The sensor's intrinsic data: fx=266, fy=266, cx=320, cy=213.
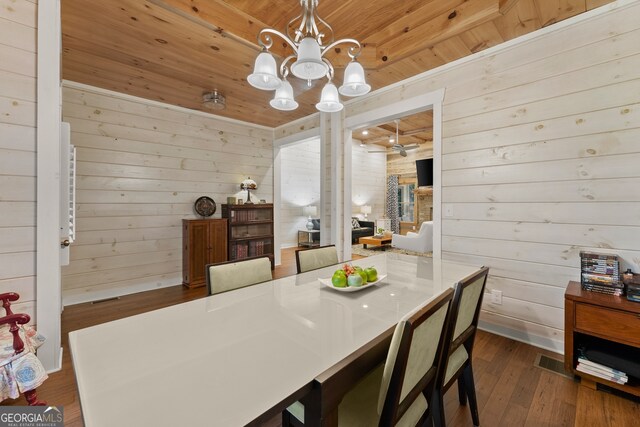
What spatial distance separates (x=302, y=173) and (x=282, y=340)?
6.95 metres

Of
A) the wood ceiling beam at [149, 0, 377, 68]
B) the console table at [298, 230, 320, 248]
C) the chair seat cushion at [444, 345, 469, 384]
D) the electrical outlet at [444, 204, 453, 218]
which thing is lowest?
the chair seat cushion at [444, 345, 469, 384]

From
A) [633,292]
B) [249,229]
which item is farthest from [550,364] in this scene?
[249,229]

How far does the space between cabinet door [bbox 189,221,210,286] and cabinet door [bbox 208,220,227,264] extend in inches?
2.4

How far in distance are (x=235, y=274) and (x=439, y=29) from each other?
2578mm

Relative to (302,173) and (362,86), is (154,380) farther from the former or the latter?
(302,173)

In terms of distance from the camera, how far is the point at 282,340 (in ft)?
3.03

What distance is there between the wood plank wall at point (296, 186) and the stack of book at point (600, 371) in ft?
19.7

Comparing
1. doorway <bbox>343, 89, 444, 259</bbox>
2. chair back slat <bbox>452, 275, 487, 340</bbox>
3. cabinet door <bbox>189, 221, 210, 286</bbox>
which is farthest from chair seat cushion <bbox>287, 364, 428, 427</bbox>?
cabinet door <bbox>189, 221, 210, 286</bbox>

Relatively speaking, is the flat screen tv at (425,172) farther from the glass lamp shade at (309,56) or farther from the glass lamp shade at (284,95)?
the glass lamp shade at (309,56)

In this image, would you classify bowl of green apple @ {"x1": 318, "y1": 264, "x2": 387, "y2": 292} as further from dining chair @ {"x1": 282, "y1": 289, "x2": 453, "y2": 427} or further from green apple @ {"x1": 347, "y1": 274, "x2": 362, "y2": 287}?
dining chair @ {"x1": 282, "y1": 289, "x2": 453, "y2": 427}

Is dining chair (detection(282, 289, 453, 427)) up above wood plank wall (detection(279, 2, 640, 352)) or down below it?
below

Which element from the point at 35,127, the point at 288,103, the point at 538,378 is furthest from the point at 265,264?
the point at 538,378

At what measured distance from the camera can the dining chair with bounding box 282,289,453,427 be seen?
2.67ft

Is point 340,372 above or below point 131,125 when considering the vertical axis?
below
